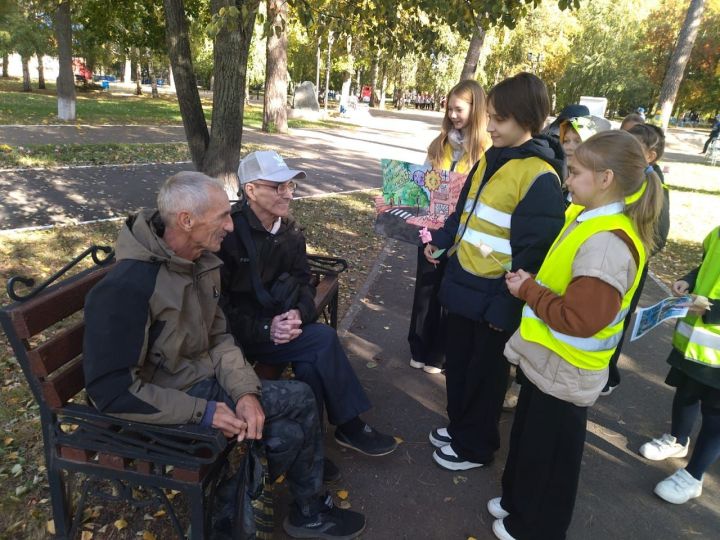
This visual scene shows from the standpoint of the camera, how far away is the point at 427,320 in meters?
3.85

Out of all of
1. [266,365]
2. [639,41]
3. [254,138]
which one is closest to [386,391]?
[266,365]

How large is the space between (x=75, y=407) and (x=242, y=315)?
3.11ft

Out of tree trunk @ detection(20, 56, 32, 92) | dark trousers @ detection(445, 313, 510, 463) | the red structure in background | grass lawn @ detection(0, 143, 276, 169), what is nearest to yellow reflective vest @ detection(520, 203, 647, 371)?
dark trousers @ detection(445, 313, 510, 463)

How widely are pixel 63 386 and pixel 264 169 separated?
138cm

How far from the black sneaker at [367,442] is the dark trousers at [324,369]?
0.58ft

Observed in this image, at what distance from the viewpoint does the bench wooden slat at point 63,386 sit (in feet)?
6.47

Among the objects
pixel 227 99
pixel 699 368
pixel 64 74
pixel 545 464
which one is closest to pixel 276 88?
pixel 64 74

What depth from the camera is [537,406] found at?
7.21 feet

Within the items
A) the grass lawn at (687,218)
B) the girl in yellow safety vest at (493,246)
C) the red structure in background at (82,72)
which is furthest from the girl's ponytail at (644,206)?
the red structure in background at (82,72)

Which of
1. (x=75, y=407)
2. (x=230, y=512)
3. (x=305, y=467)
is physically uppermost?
(x=75, y=407)

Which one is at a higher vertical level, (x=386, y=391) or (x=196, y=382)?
(x=196, y=382)

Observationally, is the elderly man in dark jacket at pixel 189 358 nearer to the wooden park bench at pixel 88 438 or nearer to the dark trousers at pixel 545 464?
the wooden park bench at pixel 88 438

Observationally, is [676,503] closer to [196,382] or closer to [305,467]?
[305,467]

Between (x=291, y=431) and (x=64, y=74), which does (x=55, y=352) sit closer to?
(x=291, y=431)
